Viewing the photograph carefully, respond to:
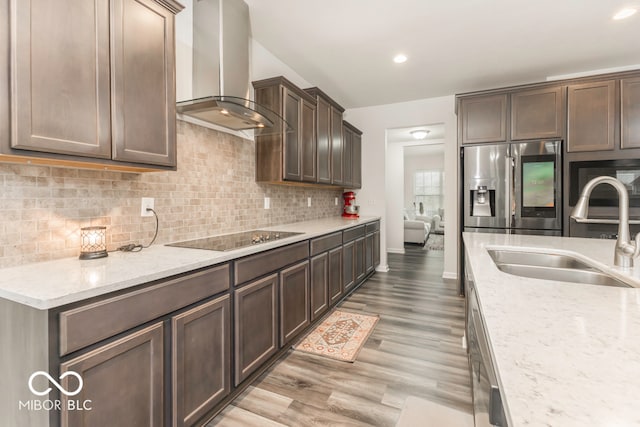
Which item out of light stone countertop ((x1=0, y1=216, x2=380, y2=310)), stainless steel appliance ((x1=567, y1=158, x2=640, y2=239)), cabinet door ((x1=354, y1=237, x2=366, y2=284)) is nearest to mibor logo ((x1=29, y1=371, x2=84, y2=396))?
light stone countertop ((x1=0, y1=216, x2=380, y2=310))

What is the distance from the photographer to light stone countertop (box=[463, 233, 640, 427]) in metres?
0.43

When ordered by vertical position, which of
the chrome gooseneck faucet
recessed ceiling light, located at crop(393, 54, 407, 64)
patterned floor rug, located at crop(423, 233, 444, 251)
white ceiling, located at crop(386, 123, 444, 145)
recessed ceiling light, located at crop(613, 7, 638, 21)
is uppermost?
recessed ceiling light, located at crop(393, 54, 407, 64)

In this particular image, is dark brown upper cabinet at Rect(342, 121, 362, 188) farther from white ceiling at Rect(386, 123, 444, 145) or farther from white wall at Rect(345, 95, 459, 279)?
white ceiling at Rect(386, 123, 444, 145)

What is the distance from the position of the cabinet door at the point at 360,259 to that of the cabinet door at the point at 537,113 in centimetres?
212

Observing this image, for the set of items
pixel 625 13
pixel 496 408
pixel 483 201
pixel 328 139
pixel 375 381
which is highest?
pixel 625 13

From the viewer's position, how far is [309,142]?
10.6 ft

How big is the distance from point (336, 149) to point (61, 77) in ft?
9.79

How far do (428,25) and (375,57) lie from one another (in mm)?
677

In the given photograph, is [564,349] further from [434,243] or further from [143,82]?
[434,243]

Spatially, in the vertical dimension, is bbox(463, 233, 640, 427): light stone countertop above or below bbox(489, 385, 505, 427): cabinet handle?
above

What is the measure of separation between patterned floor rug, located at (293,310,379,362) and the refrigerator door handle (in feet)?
6.15

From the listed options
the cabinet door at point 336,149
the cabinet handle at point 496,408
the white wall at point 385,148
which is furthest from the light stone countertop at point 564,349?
the white wall at point 385,148

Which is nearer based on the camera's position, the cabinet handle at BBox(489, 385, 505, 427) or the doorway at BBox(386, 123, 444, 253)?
the cabinet handle at BBox(489, 385, 505, 427)

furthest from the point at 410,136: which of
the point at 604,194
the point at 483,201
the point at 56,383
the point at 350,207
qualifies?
the point at 56,383
